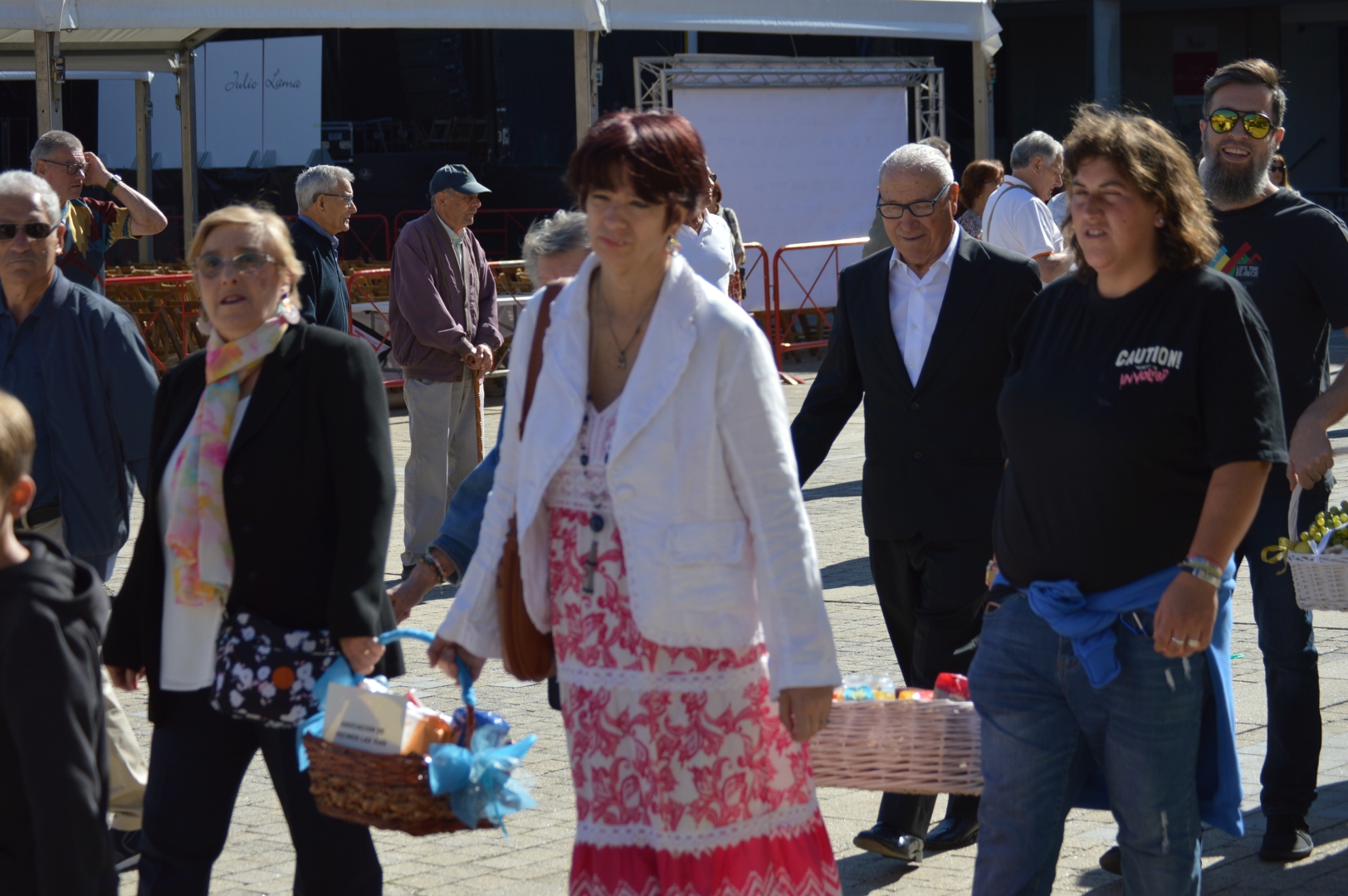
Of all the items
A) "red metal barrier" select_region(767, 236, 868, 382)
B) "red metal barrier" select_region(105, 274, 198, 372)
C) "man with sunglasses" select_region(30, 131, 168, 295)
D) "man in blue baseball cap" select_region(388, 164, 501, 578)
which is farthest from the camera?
"red metal barrier" select_region(767, 236, 868, 382)

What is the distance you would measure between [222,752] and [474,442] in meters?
5.74

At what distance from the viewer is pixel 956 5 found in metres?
17.3

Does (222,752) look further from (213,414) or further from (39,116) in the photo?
(39,116)

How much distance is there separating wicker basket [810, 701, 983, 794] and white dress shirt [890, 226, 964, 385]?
45.9 inches

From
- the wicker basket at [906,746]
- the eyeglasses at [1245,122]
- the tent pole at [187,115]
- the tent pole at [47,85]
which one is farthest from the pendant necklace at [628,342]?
the tent pole at [187,115]

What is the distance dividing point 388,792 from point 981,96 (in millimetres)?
16253

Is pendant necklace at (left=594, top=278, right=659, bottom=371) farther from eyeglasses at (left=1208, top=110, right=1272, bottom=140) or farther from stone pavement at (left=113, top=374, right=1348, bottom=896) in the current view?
eyeglasses at (left=1208, top=110, right=1272, bottom=140)

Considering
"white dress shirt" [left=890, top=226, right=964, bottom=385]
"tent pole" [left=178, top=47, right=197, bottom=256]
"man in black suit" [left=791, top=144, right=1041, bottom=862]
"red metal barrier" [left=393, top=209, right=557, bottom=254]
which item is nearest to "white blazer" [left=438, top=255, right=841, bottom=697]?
"man in black suit" [left=791, top=144, right=1041, bottom=862]

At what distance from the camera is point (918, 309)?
4.66 metres

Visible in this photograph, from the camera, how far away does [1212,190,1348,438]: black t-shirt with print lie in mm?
4496

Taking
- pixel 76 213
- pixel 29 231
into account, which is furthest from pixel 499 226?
pixel 29 231

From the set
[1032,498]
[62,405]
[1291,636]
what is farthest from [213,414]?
[1291,636]

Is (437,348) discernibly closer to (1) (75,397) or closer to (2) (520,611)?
(1) (75,397)

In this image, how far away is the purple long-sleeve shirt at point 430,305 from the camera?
8.90 m
